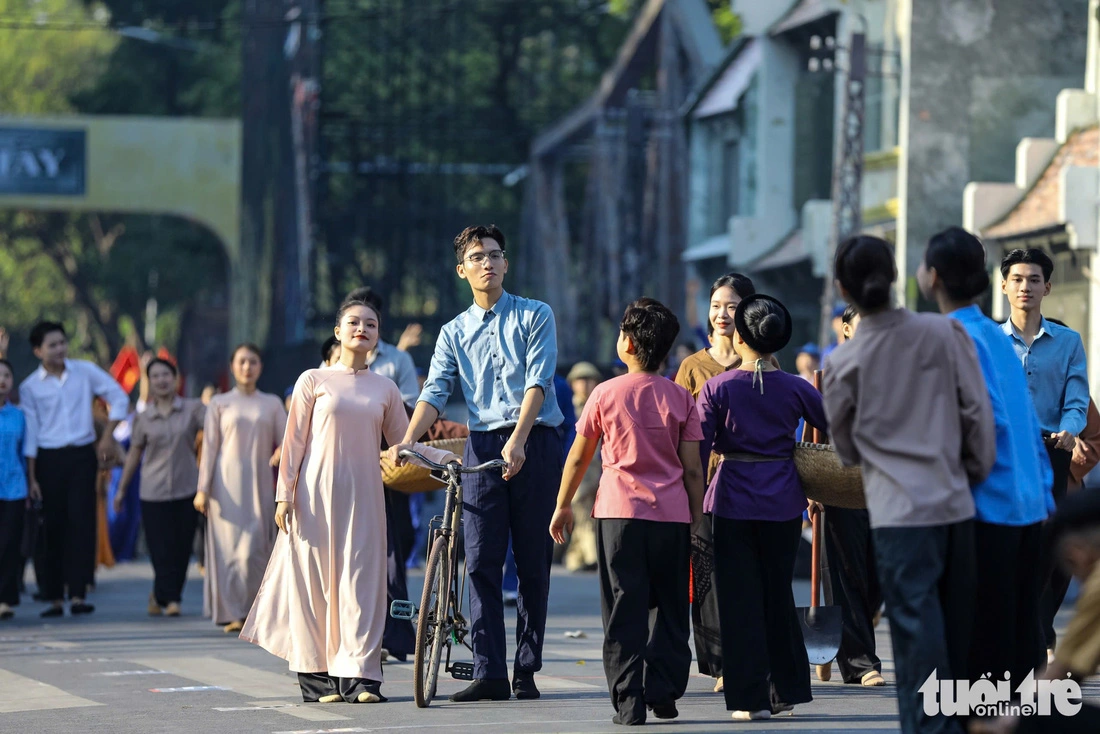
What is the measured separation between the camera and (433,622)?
908 centimetres

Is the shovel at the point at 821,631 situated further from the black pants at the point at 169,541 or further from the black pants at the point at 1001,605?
the black pants at the point at 169,541

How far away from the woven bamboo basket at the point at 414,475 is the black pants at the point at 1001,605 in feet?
11.6

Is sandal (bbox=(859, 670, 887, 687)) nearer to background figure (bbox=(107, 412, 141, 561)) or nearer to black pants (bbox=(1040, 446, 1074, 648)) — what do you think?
black pants (bbox=(1040, 446, 1074, 648))

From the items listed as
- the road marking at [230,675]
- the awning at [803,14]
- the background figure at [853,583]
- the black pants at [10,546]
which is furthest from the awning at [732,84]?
the background figure at [853,583]

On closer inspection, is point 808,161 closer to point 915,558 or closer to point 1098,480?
point 1098,480

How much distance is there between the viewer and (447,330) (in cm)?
939

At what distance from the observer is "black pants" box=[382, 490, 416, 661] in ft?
35.5

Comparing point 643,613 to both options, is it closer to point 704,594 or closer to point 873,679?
point 704,594

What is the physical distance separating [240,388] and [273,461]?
0.76 meters

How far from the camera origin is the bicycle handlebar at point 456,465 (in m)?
8.93

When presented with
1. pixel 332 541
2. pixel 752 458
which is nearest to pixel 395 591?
pixel 332 541

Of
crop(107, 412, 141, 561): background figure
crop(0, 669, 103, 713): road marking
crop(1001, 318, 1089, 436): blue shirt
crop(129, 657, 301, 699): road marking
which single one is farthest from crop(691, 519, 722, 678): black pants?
crop(107, 412, 141, 561): background figure

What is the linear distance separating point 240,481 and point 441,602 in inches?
191

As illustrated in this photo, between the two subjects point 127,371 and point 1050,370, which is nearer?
point 1050,370
